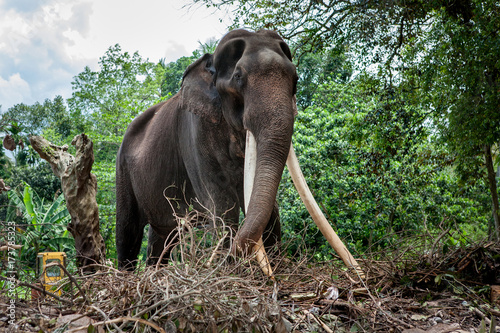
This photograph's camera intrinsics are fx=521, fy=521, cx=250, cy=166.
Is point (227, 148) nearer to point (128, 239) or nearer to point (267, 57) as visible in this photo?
point (267, 57)

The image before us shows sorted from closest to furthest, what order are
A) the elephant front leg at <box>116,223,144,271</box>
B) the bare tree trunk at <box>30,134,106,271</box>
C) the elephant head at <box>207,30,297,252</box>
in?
the elephant head at <box>207,30,297,252</box> < the elephant front leg at <box>116,223,144,271</box> < the bare tree trunk at <box>30,134,106,271</box>

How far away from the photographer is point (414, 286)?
10.2 feet

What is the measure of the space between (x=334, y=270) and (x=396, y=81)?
6.40 meters

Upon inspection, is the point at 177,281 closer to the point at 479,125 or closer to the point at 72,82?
the point at 479,125

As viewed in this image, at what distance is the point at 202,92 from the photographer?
407cm

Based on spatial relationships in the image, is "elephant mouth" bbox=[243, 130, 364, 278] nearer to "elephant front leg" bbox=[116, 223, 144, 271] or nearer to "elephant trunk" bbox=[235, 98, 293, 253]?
"elephant trunk" bbox=[235, 98, 293, 253]

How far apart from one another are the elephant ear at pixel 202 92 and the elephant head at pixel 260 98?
0.08 m

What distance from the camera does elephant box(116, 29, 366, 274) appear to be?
3.35 meters

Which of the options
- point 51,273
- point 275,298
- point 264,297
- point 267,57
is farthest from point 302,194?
point 51,273

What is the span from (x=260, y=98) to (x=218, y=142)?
72 cm

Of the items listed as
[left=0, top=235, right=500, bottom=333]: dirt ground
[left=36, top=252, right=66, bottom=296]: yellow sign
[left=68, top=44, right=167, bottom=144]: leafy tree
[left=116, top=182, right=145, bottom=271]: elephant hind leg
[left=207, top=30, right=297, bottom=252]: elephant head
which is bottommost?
[left=0, top=235, right=500, bottom=333]: dirt ground

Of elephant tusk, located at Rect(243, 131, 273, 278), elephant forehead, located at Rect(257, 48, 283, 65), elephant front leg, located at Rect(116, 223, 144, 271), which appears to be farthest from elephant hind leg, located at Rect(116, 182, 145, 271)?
elephant forehead, located at Rect(257, 48, 283, 65)

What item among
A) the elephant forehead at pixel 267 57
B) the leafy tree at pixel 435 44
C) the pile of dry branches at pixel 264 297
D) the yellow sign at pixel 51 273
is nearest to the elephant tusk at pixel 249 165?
the elephant forehead at pixel 267 57

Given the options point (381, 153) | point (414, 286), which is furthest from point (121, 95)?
point (414, 286)
